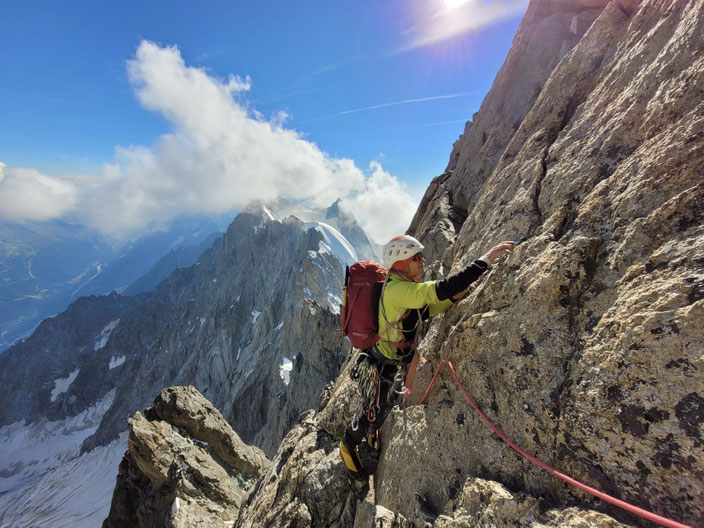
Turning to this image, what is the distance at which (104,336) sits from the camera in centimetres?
18225

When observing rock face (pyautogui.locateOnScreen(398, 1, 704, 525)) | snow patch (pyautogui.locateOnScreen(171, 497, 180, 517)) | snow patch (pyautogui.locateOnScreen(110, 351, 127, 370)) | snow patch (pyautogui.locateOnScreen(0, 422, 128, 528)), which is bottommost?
snow patch (pyautogui.locateOnScreen(0, 422, 128, 528))

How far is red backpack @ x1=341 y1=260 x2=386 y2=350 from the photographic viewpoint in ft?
17.2

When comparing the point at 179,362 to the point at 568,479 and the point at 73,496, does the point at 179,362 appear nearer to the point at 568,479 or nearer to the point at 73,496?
the point at 73,496

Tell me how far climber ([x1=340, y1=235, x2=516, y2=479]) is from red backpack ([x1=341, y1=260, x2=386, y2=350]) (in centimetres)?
18

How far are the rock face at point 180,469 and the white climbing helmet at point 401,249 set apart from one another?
15.0 m

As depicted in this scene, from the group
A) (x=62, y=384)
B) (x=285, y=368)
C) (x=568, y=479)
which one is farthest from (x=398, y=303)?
(x=62, y=384)

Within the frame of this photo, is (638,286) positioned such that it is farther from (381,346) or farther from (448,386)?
(381,346)

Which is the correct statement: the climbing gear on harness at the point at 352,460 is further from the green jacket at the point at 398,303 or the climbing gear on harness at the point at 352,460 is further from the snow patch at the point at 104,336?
the snow patch at the point at 104,336

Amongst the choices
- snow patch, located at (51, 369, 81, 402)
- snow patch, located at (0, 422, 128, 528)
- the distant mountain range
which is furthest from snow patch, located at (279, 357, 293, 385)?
snow patch, located at (51, 369, 81, 402)

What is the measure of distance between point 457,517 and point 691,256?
12.0ft

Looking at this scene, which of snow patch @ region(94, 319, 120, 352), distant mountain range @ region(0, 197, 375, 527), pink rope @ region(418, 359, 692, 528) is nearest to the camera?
pink rope @ region(418, 359, 692, 528)

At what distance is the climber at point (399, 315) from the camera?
4.25 meters

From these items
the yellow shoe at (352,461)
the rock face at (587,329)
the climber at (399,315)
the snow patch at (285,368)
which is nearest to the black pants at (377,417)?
the climber at (399,315)

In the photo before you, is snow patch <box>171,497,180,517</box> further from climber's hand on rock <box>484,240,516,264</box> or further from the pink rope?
climber's hand on rock <box>484,240,516,264</box>
